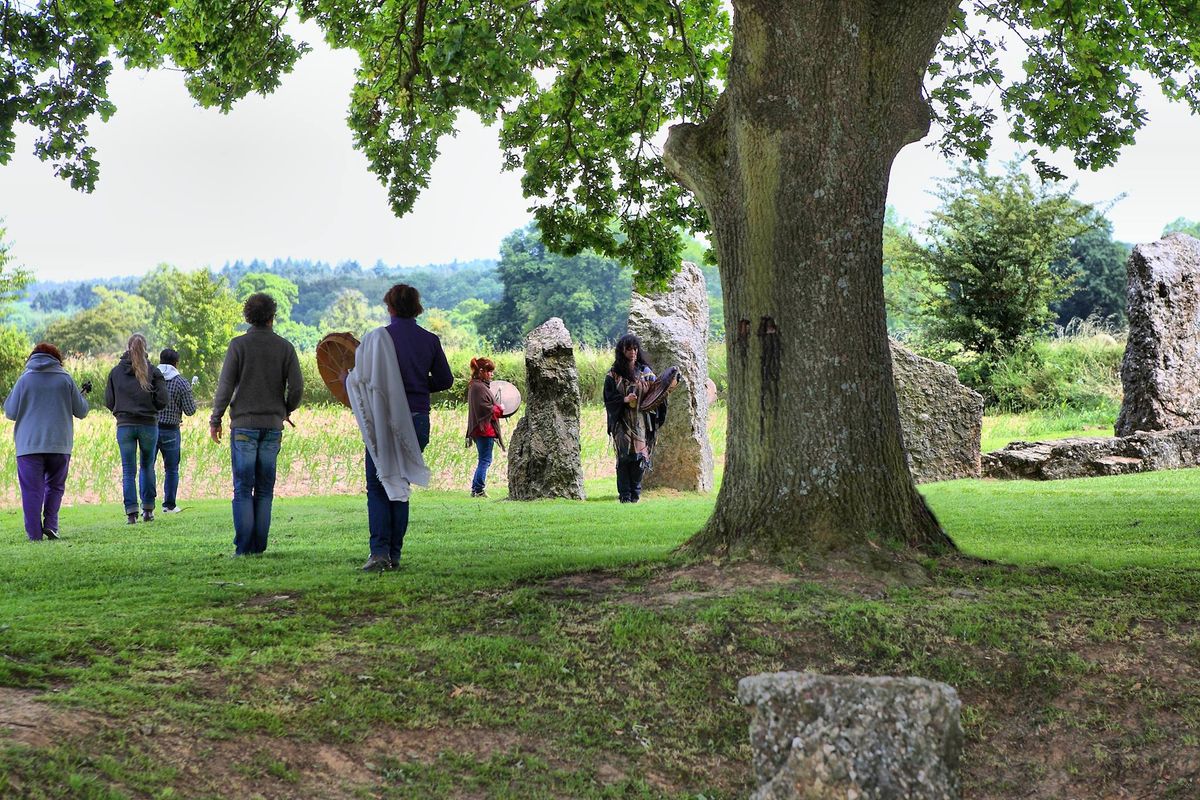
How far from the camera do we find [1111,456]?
15.4 metres

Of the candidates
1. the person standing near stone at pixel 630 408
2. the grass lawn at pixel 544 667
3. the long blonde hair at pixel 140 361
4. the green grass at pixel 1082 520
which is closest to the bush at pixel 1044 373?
the green grass at pixel 1082 520

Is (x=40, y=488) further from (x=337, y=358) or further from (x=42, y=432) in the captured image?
(x=337, y=358)

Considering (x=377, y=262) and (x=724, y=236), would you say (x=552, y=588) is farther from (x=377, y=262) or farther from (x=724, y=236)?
(x=377, y=262)

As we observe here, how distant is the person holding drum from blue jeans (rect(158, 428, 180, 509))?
13.3ft

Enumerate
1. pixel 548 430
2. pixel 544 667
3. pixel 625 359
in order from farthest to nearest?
pixel 548 430 < pixel 625 359 < pixel 544 667

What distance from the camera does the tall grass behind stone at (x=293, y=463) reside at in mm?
17047

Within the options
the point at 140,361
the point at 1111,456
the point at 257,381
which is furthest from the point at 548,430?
the point at 1111,456

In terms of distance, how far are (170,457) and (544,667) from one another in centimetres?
886

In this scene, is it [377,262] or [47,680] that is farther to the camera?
[377,262]

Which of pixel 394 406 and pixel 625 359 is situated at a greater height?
pixel 625 359

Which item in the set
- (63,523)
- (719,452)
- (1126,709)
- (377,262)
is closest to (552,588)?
(1126,709)

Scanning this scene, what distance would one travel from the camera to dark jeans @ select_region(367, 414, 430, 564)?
25.7ft

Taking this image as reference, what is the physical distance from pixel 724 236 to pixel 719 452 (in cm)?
1516

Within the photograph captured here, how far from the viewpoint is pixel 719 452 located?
22953mm
